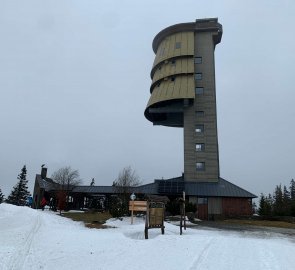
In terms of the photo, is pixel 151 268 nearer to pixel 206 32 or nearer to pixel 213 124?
pixel 213 124

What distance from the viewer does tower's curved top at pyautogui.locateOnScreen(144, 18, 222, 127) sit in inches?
2021

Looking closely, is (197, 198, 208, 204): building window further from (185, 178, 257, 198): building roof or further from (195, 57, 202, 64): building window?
(195, 57, 202, 64): building window

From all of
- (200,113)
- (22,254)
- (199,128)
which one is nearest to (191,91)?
(200,113)

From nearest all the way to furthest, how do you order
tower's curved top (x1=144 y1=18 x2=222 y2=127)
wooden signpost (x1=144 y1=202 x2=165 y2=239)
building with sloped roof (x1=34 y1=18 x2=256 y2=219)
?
1. wooden signpost (x1=144 y1=202 x2=165 y2=239)
2. building with sloped roof (x1=34 y1=18 x2=256 y2=219)
3. tower's curved top (x1=144 y1=18 x2=222 y2=127)

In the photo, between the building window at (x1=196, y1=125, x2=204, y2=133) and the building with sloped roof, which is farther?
the building window at (x1=196, y1=125, x2=204, y2=133)

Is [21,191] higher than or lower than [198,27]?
lower

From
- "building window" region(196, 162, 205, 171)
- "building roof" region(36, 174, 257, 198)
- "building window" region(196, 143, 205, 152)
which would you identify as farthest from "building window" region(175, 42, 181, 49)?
"building roof" region(36, 174, 257, 198)

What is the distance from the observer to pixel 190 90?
50.2 meters

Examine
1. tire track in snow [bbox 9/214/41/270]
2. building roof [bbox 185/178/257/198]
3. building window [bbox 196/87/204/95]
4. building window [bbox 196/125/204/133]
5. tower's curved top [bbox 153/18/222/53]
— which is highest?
tower's curved top [bbox 153/18/222/53]

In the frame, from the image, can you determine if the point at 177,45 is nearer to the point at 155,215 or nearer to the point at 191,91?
the point at 191,91

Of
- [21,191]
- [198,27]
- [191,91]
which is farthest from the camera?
[21,191]

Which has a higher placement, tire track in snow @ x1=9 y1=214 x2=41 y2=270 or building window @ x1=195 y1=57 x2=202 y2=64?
building window @ x1=195 y1=57 x2=202 y2=64

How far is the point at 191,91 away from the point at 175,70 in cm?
473

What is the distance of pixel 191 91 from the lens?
50094mm
